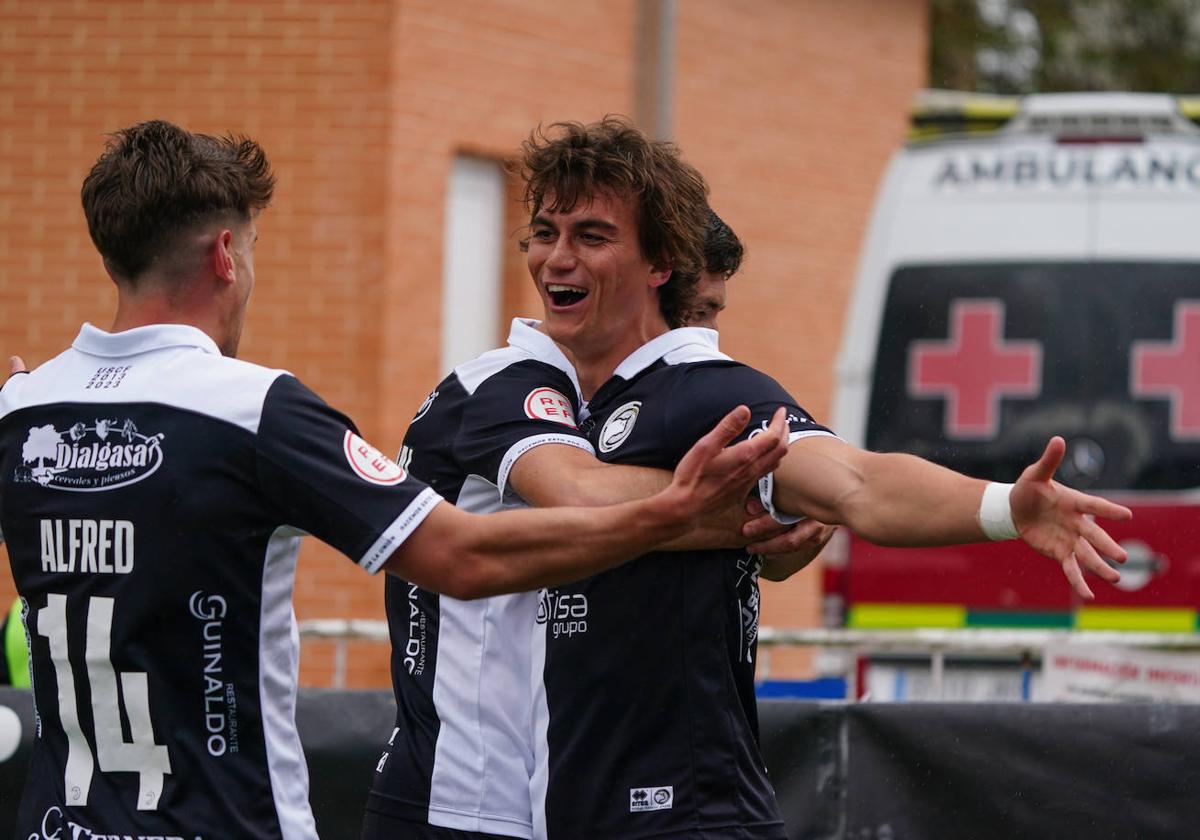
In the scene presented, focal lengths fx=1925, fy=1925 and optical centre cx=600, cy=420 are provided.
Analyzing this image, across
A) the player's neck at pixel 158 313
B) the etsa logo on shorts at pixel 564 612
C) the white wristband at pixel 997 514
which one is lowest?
the etsa logo on shorts at pixel 564 612

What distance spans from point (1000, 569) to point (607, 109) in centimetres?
469

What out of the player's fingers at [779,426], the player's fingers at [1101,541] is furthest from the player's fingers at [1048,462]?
the player's fingers at [779,426]

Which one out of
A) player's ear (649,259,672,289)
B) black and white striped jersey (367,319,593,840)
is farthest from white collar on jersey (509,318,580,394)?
player's ear (649,259,672,289)

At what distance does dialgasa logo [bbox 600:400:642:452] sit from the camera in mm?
3773

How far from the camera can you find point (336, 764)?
5543 millimetres

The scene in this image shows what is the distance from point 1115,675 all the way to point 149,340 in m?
4.31

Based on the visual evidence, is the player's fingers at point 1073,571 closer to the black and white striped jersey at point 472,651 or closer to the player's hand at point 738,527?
the player's hand at point 738,527

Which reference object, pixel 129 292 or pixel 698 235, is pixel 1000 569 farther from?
pixel 129 292

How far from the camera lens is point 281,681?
332 centimetres

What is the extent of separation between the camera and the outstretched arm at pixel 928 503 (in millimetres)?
3283

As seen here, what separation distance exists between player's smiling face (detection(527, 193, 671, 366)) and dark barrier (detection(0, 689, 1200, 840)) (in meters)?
1.86

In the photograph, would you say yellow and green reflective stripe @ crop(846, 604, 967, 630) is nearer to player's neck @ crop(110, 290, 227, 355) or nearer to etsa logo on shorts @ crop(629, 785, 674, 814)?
etsa logo on shorts @ crop(629, 785, 674, 814)

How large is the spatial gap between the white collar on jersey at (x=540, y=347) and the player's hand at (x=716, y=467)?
0.86 m

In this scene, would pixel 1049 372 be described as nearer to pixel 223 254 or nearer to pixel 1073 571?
pixel 1073 571
